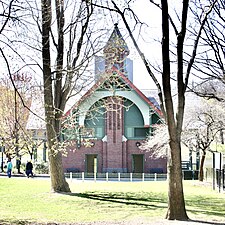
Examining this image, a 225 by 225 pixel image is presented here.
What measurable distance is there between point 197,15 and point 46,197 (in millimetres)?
9485

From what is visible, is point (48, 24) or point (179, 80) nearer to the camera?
point (179, 80)

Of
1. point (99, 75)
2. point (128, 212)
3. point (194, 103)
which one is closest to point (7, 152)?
point (194, 103)

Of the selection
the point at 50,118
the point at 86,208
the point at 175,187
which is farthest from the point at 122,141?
the point at 175,187

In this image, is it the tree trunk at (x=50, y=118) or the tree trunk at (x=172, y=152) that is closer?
the tree trunk at (x=172, y=152)

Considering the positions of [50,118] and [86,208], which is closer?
[86,208]

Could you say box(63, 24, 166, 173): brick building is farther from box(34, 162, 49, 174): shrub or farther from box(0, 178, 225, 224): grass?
box(0, 178, 225, 224): grass

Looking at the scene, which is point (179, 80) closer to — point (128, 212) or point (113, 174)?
point (128, 212)

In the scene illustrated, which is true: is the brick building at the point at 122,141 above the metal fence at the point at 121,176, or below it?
above

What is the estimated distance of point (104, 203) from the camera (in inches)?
659

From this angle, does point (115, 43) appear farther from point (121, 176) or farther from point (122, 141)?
point (122, 141)

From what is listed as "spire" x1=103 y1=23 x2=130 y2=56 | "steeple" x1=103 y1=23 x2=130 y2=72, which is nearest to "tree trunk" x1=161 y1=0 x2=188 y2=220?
"steeple" x1=103 y1=23 x2=130 y2=72

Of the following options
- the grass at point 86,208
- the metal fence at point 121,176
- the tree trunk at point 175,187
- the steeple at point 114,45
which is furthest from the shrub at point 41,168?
the tree trunk at point 175,187

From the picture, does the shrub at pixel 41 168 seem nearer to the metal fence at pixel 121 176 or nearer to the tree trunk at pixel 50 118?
the metal fence at pixel 121 176

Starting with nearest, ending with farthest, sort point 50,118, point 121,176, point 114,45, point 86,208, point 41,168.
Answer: point 86,208 < point 50,118 < point 114,45 < point 121,176 < point 41,168
